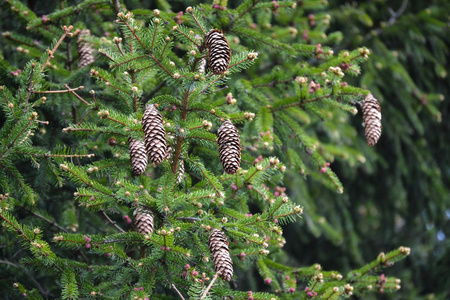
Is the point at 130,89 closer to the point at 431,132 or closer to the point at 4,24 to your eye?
the point at 4,24

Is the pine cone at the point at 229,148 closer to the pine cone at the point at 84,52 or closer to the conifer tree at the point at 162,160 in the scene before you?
the conifer tree at the point at 162,160

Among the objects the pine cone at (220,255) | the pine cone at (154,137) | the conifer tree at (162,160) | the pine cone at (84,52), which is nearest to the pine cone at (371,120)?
the conifer tree at (162,160)

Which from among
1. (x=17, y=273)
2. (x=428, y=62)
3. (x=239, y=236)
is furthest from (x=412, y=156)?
(x=17, y=273)

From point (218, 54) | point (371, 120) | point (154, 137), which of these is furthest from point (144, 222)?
point (371, 120)

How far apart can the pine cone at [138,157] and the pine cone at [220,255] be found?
403 millimetres

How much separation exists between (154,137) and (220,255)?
54 centimetres

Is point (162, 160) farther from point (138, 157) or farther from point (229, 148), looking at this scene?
point (229, 148)

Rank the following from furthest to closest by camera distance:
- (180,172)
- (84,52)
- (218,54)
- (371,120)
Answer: (84,52) → (371,120) → (180,172) → (218,54)

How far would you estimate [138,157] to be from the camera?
1965 mm

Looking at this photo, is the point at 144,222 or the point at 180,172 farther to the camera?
the point at 180,172

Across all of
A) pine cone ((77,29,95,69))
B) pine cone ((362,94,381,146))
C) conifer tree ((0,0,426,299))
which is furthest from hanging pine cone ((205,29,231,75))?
pine cone ((77,29,95,69))

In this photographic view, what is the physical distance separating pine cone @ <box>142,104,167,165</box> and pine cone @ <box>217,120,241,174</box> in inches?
9.8

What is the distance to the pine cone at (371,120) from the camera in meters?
2.38

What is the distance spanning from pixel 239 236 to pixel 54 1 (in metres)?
2.37
